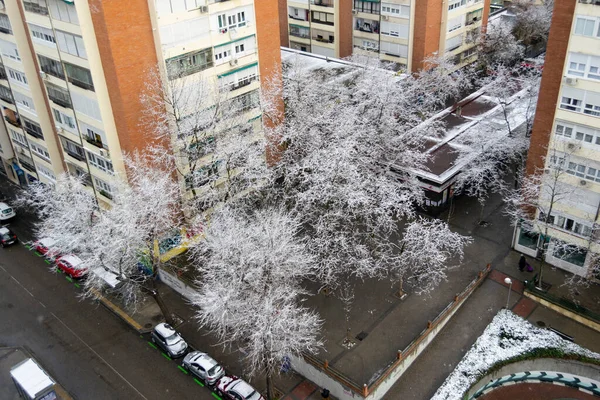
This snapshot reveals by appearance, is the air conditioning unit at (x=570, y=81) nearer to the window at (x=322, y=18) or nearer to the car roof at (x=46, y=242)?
the window at (x=322, y=18)

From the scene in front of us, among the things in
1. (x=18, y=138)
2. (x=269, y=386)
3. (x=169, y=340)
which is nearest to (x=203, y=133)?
(x=169, y=340)

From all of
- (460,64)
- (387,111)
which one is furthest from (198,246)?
(460,64)

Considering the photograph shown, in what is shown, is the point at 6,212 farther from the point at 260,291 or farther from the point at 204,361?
the point at 260,291

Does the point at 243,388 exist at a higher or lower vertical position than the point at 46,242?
lower

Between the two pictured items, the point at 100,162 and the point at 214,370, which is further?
the point at 100,162

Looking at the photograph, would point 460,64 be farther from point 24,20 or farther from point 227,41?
point 24,20

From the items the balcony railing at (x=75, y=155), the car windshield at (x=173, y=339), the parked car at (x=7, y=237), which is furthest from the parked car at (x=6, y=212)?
the car windshield at (x=173, y=339)
